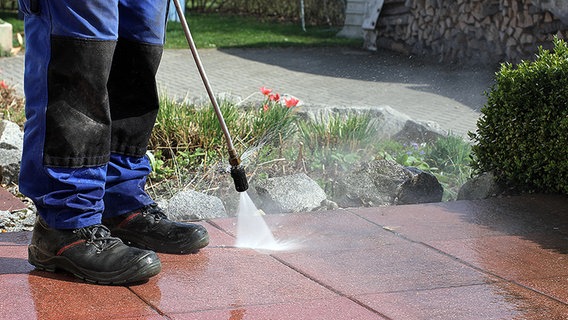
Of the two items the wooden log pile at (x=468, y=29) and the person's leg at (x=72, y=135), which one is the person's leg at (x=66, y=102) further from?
Result: the wooden log pile at (x=468, y=29)

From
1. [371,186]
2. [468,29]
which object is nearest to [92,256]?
[371,186]

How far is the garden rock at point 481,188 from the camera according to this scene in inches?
187

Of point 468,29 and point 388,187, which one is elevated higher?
point 468,29

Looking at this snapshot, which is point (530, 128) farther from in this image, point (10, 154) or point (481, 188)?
point (10, 154)

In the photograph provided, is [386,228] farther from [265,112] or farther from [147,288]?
[265,112]

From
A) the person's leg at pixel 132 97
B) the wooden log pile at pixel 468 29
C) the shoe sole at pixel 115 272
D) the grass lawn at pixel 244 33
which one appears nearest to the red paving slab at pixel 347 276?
the shoe sole at pixel 115 272

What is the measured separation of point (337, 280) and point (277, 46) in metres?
10.5

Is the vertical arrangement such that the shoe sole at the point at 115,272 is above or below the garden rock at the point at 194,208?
above

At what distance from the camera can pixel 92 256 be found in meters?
3.10

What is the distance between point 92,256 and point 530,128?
2.43 meters

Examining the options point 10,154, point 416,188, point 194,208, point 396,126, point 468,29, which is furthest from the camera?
point 468,29

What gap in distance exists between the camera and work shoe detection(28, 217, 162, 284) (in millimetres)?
3072

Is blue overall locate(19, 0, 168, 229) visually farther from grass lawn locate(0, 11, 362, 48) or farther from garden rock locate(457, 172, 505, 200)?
grass lawn locate(0, 11, 362, 48)

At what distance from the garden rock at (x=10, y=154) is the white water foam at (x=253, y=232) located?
5.50ft
